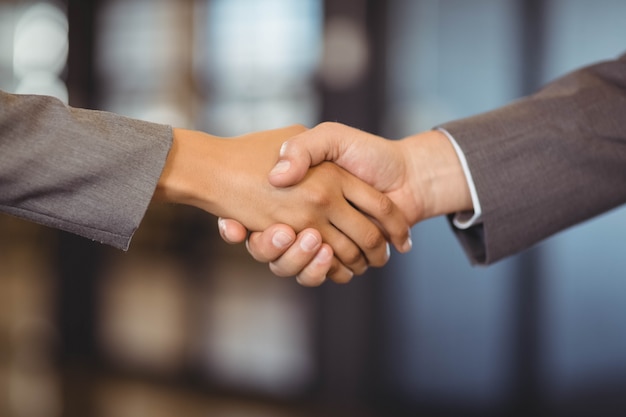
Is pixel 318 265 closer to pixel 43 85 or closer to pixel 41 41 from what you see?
pixel 43 85

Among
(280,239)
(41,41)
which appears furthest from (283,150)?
(41,41)

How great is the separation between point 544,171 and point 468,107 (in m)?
1.27

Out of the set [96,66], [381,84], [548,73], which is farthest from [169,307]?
[548,73]

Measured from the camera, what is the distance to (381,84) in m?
2.56

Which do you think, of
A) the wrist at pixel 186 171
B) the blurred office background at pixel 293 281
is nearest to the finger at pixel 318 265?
the wrist at pixel 186 171

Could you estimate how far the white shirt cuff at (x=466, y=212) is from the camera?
4.04 ft

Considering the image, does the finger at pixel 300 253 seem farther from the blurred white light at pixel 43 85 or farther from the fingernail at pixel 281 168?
the blurred white light at pixel 43 85

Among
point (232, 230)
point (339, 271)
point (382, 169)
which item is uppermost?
point (382, 169)

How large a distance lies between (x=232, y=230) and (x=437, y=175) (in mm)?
433

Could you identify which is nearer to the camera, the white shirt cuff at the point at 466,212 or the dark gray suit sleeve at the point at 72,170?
the dark gray suit sleeve at the point at 72,170

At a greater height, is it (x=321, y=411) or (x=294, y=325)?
(x=294, y=325)

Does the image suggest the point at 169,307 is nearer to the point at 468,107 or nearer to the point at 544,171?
the point at 468,107

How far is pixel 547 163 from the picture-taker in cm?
123

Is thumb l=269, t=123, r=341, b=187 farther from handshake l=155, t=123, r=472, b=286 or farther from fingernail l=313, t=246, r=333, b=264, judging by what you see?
fingernail l=313, t=246, r=333, b=264
